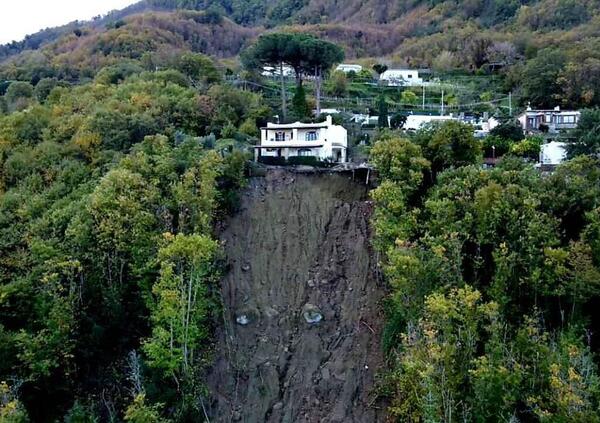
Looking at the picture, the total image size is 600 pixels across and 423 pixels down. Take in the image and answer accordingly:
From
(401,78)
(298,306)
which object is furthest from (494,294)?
(401,78)

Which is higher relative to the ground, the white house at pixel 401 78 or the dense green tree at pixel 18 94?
the white house at pixel 401 78

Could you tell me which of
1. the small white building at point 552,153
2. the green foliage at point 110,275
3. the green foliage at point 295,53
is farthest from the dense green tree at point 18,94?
the small white building at point 552,153

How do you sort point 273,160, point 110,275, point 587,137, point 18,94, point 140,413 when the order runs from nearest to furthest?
1. point 140,413
2. point 110,275
3. point 587,137
4. point 273,160
5. point 18,94

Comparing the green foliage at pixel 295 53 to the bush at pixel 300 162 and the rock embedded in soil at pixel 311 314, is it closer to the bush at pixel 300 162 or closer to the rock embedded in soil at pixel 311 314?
the bush at pixel 300 162

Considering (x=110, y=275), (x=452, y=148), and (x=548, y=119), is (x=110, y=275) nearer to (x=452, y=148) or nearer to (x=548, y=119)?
(x=452, y=148)

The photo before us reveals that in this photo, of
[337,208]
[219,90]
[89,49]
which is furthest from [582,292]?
[89,49]

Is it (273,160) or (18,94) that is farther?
(18,94)
